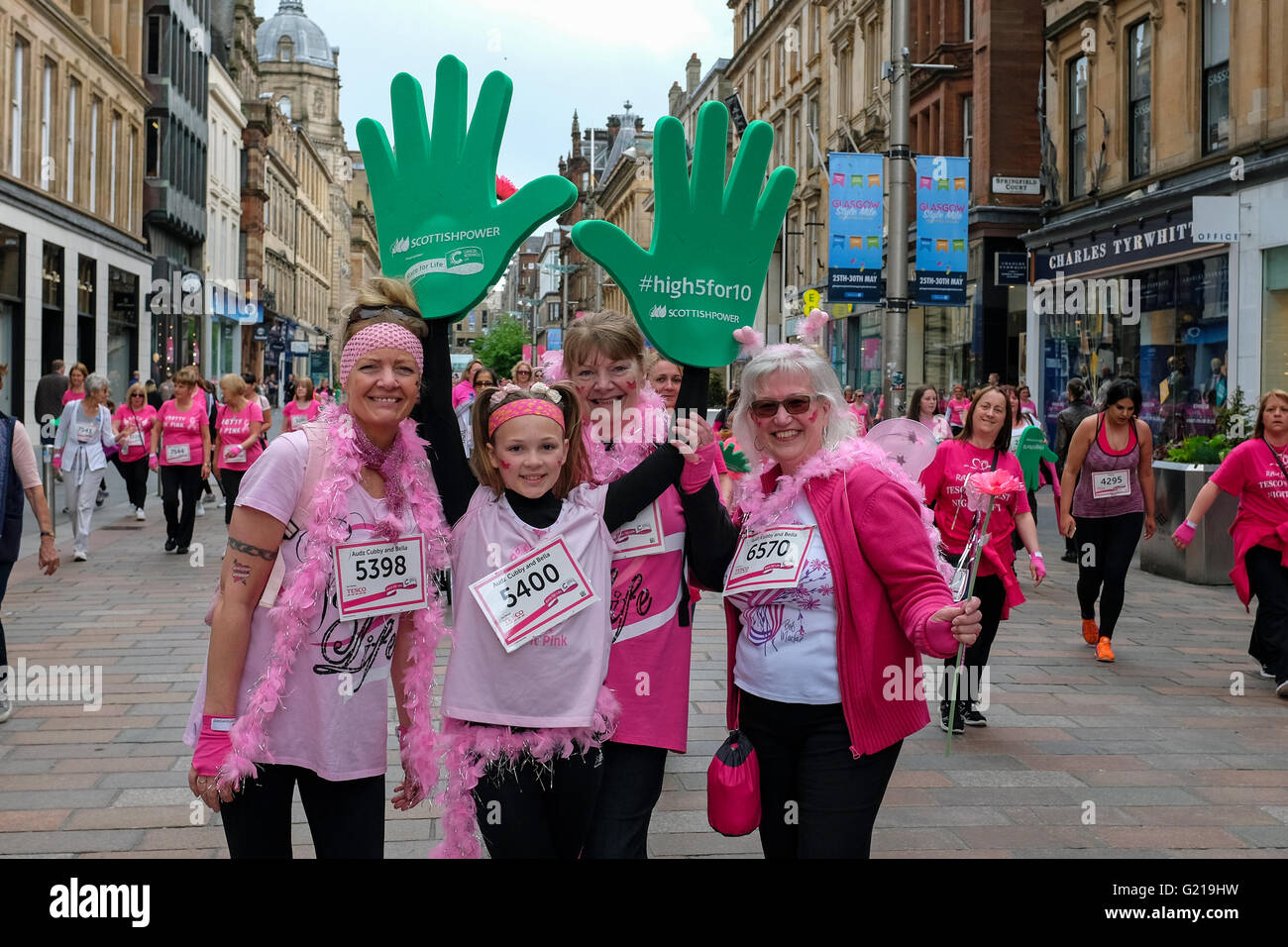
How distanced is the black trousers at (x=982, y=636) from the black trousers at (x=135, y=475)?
38.7ft

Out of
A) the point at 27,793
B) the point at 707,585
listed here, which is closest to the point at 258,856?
the point at 707,585

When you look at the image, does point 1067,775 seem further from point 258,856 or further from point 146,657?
point 146,657

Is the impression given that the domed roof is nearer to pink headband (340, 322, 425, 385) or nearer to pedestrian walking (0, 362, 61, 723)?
pedestrian walking (0, 362, 61, 723)

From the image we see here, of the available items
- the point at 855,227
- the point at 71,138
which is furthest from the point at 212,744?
the point at 71,138

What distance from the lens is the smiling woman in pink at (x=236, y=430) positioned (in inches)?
511

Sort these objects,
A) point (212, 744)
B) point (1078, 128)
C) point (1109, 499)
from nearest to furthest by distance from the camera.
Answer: point (212, 744)
point (1109, 499)
point (1078, 128)

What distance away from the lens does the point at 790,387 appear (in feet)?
11.0

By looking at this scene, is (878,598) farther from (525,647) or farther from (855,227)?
(855,227)

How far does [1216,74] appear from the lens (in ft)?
61.0

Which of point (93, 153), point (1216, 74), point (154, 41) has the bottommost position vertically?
point (1216, 74)

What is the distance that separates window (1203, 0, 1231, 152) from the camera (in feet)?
59.7

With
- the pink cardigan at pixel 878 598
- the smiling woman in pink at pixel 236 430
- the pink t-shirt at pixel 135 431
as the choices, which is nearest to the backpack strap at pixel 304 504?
the pink cardigan at pixel 878 598

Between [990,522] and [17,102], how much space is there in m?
23.8
